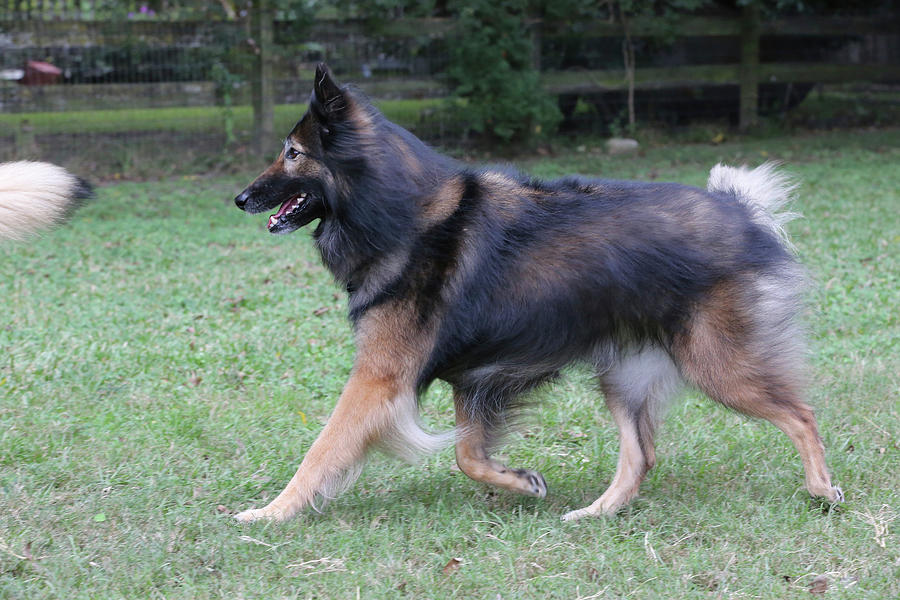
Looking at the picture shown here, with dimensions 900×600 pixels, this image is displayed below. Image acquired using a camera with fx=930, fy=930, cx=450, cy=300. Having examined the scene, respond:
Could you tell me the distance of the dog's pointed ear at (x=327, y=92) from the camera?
149 inches

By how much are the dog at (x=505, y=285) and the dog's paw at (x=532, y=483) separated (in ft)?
0.68

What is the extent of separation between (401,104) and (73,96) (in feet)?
15.6

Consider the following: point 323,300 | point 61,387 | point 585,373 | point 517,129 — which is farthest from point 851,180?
A: point 61,387

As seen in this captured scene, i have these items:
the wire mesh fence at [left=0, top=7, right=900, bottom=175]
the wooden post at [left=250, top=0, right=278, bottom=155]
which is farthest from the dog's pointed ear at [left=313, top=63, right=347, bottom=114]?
the wooden post at [left=250, top=0, right=278, bottom=155]

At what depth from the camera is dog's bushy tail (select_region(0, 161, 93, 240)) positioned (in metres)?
3.41

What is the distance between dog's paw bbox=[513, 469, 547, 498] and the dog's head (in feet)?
4.61

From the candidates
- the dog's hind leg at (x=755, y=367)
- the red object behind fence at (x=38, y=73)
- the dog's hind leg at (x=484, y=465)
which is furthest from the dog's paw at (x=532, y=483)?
the red object behind fence at (x=38, y=73)

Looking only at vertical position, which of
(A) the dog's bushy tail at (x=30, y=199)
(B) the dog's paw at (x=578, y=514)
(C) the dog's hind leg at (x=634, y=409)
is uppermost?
(A) the dog's bushy tail at (x=30, y=199)

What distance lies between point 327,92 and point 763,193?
6.37 ft

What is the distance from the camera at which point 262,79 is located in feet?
44.5

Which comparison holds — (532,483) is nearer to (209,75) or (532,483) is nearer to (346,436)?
A: (346,436)

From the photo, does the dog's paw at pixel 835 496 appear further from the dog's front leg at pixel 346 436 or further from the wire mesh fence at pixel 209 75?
the wire mesh fence at pixel 209 75

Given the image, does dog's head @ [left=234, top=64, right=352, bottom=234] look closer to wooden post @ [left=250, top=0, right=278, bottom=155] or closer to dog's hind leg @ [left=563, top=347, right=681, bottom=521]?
dog's hind leg @ [left=563, top=347, right=681, bottom=521]

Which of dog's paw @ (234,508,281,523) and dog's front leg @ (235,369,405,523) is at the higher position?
dog's front leg @ (235,369,405,523)
